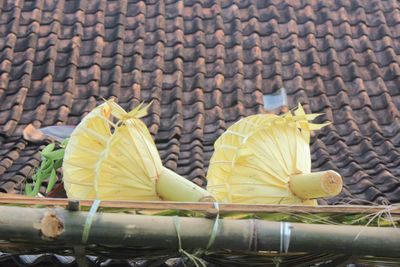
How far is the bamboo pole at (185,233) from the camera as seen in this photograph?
2379 mm

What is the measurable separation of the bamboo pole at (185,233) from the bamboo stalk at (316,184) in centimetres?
23

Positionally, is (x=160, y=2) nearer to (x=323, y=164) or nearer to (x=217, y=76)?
(x=217, y=76)

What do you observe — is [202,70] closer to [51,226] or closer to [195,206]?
[195,206]

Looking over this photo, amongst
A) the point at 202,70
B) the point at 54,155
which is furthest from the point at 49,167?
the point at 202,70

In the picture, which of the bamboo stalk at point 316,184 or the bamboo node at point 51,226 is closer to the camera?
the bamboo node at point 51,226

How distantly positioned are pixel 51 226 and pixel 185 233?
0.45 metres

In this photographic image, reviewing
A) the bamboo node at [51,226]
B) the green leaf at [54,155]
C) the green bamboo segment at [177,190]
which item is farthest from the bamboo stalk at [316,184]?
the green leaf at [54,155]

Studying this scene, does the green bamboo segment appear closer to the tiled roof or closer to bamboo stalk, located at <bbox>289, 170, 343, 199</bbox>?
bamboo stalk, located at <bbox>289, 170, 343, 199</bbox>

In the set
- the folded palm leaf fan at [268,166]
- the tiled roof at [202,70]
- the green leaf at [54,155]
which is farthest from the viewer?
the tiled roof at [202,70]

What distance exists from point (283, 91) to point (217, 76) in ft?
1.65

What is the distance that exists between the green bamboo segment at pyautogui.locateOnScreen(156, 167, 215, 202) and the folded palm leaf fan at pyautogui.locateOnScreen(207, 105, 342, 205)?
0.17m

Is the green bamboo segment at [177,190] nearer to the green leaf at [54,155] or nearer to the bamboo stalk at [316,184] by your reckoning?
the bamboo stalk at [316,184]

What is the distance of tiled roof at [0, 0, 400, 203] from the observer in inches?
177

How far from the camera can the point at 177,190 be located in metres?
2.77
